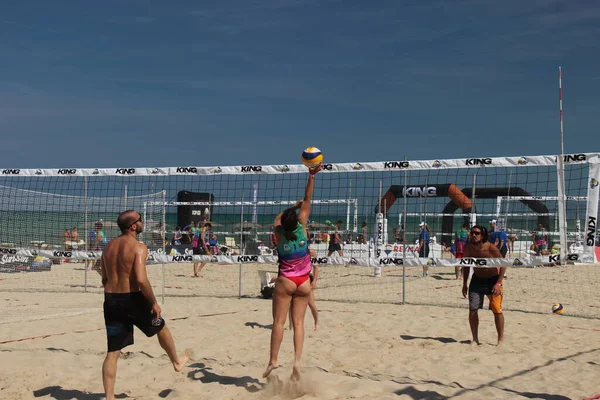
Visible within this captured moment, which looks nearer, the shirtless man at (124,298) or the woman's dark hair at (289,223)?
the shirtless man at (124,298)

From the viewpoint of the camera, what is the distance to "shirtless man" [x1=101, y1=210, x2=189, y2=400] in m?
4.27

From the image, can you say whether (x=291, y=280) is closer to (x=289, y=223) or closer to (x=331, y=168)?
(x=289, y=223)

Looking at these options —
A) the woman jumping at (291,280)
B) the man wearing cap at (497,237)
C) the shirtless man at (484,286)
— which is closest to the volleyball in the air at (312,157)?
the woman jumping at (291,280)

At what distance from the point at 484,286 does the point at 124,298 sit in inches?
149

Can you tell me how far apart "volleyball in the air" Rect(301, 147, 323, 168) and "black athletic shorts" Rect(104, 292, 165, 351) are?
1.73 m

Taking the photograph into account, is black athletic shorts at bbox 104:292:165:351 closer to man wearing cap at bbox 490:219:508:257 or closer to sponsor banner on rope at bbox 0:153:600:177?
sponsor banner on rope at bbox 0:153:600:177

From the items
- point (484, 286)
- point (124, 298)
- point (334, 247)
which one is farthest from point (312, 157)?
point (334, 247)

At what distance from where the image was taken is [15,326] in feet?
24.9

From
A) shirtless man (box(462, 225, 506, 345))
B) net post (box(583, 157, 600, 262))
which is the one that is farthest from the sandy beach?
net post (box(583, 157, 600, 262))

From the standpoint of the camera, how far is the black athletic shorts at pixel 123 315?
429 centimetres

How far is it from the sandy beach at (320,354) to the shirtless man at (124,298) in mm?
587

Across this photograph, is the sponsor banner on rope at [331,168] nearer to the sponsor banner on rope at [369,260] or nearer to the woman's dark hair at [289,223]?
the sponsor banner on rope at [369,260]

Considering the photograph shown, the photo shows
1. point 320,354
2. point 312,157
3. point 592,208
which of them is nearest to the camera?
point 312,157

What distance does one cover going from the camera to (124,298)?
429 cm
